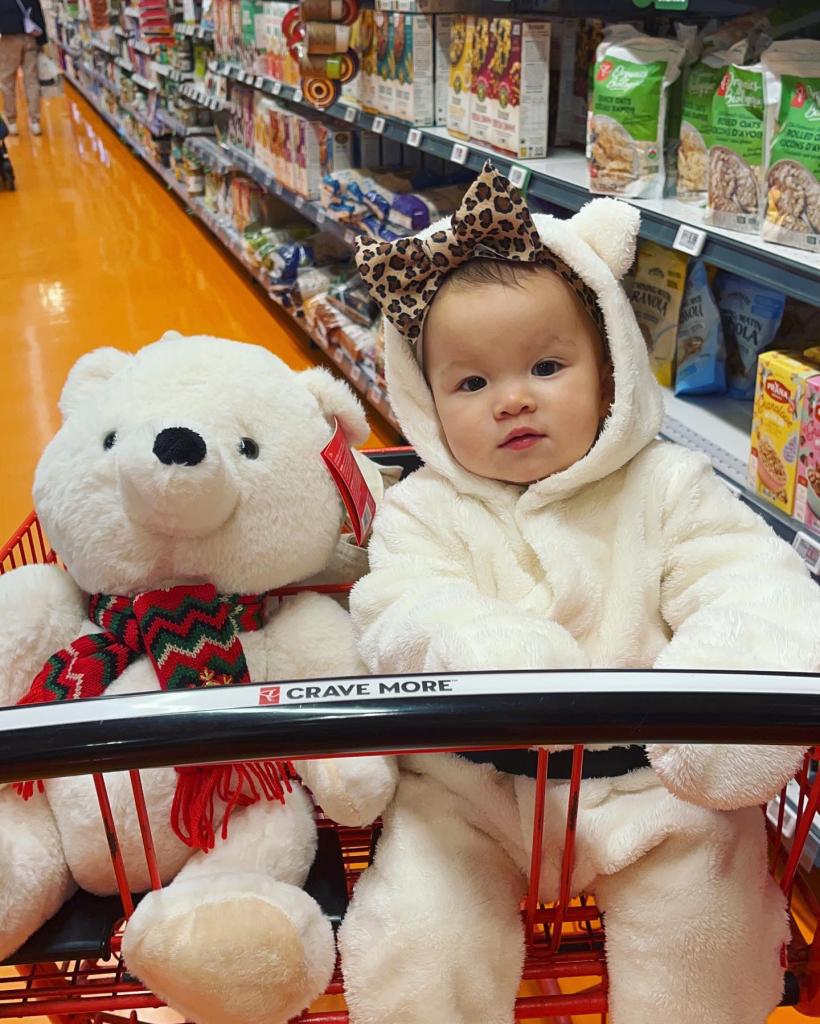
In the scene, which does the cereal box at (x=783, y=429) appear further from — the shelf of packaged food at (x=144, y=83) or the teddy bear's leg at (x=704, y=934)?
the shelf of packaged food at (x=144, y=83)

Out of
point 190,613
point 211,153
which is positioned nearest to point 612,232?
point 190,613

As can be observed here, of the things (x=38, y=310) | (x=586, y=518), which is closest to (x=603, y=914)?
(x=586, y=518)

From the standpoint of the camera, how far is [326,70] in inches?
117

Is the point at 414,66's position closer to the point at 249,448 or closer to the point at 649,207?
the point at 649,207

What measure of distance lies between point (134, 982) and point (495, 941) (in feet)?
1.10

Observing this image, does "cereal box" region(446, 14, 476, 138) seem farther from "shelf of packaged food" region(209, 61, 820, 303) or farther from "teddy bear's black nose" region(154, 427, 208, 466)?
"teddy bear's black nose" region(154, 427, 208, 466)

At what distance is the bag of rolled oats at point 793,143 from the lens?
1.37m

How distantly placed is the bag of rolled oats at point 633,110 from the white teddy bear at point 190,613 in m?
0.91

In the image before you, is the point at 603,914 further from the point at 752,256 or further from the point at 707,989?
the point at 752,256

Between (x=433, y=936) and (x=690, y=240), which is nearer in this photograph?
(x=433, y=936)

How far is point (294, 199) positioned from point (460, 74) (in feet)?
4.60

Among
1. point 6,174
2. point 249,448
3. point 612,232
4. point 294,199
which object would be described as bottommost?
point 6,174

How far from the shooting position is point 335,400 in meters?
1.19

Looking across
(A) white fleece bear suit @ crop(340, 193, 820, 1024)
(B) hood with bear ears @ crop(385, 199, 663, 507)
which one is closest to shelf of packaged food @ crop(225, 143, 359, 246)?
(B) hood with bear ears @ crop(385, 199, 663, 507)
